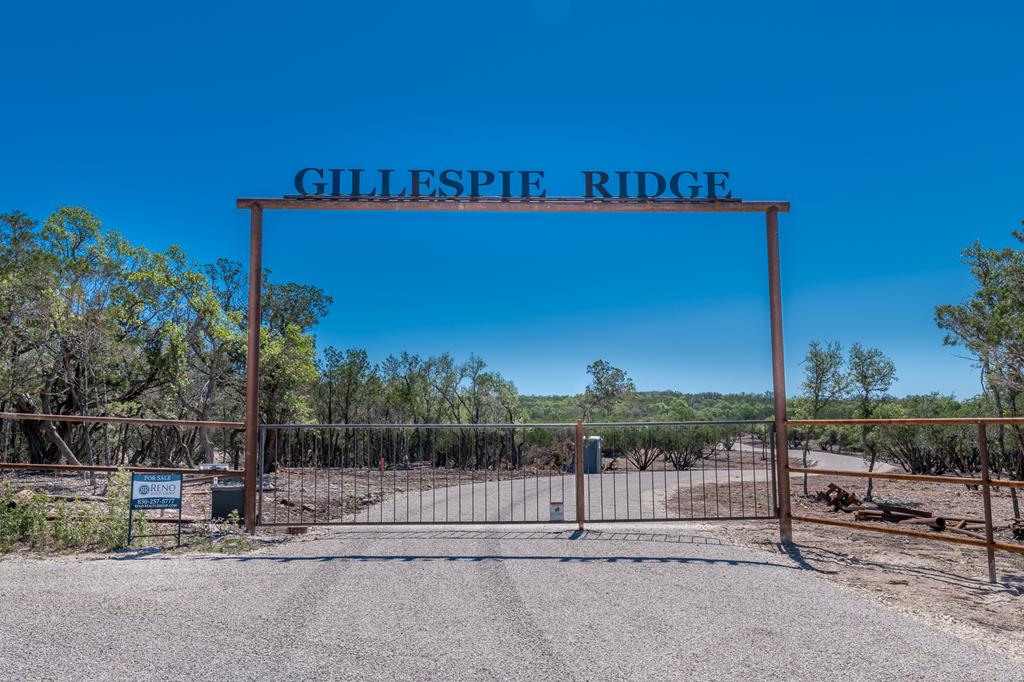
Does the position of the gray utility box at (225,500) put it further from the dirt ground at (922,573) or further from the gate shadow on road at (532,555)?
the dirt ground at (922,573)

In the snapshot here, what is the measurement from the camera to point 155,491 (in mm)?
8516

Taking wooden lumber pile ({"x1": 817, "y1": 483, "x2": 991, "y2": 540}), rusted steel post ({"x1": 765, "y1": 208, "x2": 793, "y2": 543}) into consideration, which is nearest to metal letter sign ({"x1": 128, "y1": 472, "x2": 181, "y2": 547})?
rusted steel post ({"x1": 765, "y1": 208, "x2": 793, "y2": 543})

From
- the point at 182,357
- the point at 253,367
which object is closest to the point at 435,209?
the point at 253,367

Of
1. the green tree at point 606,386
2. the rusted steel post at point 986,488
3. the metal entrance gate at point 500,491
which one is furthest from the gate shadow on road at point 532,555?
the green tree at point 606,386

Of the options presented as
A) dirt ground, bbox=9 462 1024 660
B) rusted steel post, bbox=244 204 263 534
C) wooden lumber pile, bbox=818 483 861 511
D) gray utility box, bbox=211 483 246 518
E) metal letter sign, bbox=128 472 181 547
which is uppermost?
rusted steel post, bbox=244 204 263 534

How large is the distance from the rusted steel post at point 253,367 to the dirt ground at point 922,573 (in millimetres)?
6026

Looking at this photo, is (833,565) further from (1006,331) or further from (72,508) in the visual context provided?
(1006,331)

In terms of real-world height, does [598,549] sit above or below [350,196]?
below

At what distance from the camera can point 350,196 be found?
9.02 meters

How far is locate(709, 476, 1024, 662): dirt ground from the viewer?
17.4ft

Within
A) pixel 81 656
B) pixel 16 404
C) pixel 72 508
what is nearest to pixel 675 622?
pixel 81 656

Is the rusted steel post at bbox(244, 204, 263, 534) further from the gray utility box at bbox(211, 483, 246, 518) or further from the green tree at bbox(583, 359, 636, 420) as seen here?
the green tree at bbox(583, 359, 636, 420)

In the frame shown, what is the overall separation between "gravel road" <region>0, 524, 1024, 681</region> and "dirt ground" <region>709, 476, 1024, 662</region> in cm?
33

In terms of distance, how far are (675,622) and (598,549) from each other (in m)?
2.85
